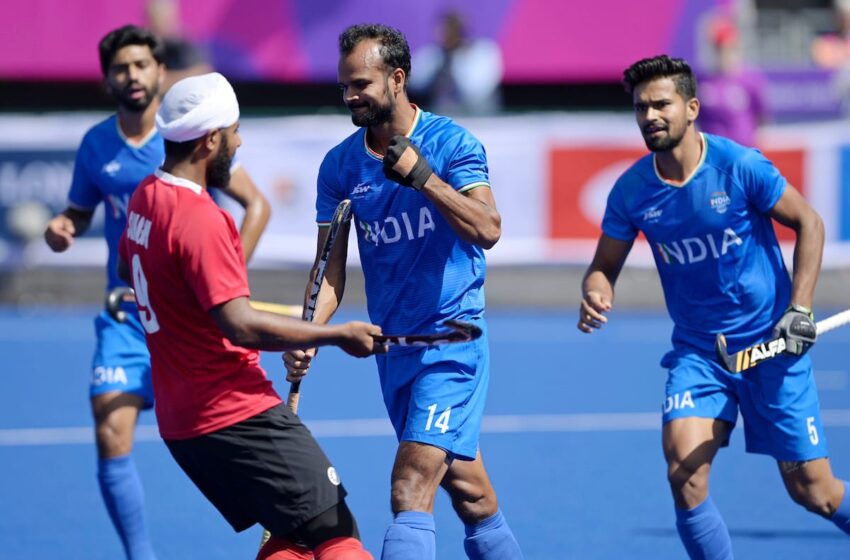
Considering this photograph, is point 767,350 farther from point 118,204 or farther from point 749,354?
point 118,204

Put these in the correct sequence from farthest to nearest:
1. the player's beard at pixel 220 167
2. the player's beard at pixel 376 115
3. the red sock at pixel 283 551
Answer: the player's beard at pixel 376 115 → the red sock at pixel 283 551 → the player's beard at pixel 220 167

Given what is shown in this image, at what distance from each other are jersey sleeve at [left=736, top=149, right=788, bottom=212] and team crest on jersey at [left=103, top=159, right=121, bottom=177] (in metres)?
3.01

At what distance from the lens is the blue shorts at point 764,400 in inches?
228

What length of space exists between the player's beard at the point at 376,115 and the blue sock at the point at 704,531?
79.3 inches

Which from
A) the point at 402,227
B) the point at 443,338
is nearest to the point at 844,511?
the point at 443,338

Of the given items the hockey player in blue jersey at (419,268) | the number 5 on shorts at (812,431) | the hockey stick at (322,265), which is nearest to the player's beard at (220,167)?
the hockey player in blue jersey at (419,268)

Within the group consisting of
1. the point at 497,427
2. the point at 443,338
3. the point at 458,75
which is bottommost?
the point at 497,427

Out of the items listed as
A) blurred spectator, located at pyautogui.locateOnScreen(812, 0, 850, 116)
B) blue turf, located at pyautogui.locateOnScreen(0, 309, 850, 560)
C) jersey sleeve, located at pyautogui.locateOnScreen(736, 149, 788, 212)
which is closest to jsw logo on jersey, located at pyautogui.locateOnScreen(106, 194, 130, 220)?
blue turf, located at pyautogui.locateOnScreen(0, 309, 850, 560)

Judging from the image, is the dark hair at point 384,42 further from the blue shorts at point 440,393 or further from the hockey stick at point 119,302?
the hockey stick at point 119,302

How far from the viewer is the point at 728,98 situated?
1211 centimetres

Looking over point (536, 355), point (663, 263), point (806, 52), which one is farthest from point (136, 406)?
point (806, 52)

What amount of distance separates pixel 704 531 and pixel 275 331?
2166 millimetres

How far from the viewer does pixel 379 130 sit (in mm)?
5473

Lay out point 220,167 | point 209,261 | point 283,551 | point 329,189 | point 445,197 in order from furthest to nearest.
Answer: point 329,189 < point 445,197 < point 283,551 < point 220,167 < point 209,261
